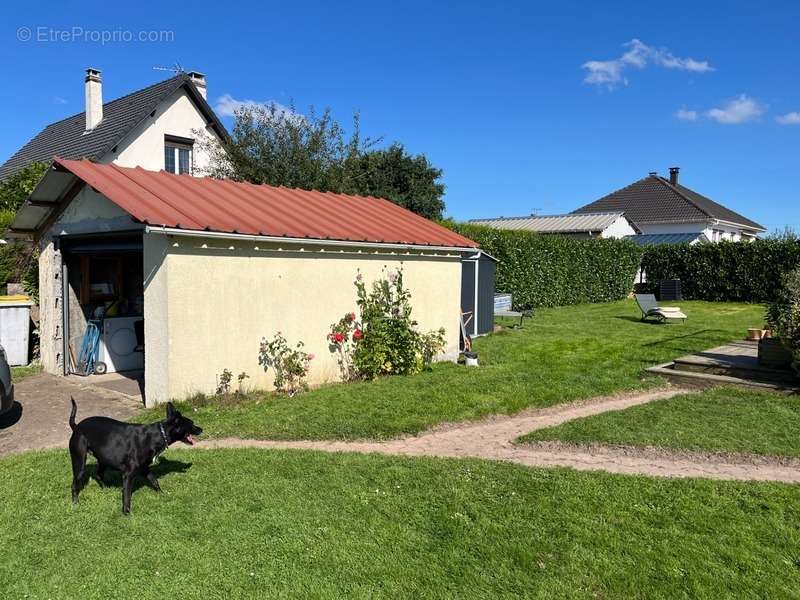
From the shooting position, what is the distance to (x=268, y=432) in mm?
6746

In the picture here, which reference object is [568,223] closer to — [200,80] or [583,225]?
[583,225]

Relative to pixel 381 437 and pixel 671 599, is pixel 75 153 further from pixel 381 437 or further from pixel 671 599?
pixel 671 599

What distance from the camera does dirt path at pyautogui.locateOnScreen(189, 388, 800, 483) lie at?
224 inches

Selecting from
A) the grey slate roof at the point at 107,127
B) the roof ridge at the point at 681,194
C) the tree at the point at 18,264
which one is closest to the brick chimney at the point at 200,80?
the grey slate roof at the point at 107,127

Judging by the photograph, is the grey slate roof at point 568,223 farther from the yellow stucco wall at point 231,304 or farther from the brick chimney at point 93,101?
the yellow stucco wall at point 231,304

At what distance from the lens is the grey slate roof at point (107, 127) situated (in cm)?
2044

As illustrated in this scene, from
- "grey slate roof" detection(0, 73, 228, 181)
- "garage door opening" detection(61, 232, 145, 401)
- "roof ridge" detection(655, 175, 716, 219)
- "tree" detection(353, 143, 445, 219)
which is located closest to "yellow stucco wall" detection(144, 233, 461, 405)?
"garage door opening" detection(61, 232, 145, 401)

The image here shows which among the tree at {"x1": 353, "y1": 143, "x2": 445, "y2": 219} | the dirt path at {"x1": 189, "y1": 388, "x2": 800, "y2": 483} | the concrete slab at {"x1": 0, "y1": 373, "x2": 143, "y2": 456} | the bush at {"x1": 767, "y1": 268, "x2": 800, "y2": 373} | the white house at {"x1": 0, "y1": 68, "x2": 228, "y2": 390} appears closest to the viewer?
the dirt path at {"x1": 189, "y1": 388, "x2": 800, "y2": 483}

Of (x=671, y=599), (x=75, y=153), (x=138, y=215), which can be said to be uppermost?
(x=75, y=153)

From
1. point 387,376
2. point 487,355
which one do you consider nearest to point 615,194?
point 487,355

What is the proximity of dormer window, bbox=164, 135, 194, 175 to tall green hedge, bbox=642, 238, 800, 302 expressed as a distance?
73.7 ft

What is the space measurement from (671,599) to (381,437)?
3851 mm

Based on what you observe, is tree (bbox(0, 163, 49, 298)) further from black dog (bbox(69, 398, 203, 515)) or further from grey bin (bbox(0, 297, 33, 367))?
black dog (bbox(69, 398, 203, 515))

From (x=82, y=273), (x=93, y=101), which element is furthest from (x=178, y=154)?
(x=82, y=273)
